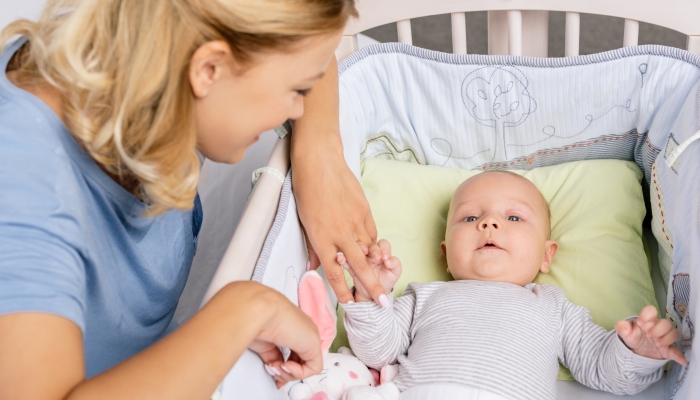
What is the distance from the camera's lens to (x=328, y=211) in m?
0.98

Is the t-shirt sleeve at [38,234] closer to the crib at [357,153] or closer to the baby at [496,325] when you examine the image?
the crib at [357,153]

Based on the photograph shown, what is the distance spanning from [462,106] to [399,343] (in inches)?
20.8

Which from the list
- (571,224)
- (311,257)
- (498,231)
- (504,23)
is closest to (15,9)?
(311,257)

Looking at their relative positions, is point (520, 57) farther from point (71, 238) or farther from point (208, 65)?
point (71, 238)

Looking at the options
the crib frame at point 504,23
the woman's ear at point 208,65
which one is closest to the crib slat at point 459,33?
the crib frame at point 504,23

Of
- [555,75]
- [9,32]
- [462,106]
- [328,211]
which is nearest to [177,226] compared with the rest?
[328,211]

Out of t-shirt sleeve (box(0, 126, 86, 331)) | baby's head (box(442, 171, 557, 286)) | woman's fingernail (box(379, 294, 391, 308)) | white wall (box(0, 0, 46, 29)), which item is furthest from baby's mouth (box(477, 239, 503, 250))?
white wall (box(0, 0, 46, 29))

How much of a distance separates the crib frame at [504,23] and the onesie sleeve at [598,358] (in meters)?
0.50

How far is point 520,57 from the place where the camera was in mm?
1271

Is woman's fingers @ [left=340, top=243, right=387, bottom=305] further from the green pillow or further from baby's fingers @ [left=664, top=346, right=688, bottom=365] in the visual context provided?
baby's fingers @ [left=664, top=346, right=688, bottom=365]

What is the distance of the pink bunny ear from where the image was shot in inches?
38.8

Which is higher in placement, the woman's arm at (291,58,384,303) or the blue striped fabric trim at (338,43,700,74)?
the blue striped fabric trim at (338,43,700,74)

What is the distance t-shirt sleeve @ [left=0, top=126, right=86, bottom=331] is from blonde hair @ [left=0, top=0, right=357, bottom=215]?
0.05 metres

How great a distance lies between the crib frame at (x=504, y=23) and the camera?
96cm
